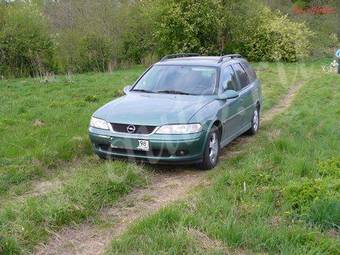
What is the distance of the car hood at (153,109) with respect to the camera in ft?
21.7

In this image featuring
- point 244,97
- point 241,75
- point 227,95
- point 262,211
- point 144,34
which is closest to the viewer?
point 262,211

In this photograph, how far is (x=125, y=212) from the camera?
5.34 meters

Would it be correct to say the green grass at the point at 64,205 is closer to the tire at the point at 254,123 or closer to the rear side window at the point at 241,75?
the rear side window at the point at 241,75

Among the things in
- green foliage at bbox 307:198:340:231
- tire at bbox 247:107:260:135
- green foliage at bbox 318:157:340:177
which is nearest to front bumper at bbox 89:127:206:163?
green foliage at bbox 318:157:340:177

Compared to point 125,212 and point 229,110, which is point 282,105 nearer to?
point 229,110

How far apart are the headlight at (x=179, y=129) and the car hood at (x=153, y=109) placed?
0.07 metres

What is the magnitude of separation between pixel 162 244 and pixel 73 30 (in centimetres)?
2229

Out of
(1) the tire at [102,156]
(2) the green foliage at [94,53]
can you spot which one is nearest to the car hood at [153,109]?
(1) the tire at [102,156]

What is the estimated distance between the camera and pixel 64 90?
14.1 m

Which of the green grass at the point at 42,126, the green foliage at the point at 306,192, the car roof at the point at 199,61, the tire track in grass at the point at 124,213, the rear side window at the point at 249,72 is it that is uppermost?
the car roof at the point at 199,61

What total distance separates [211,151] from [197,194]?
60.2 inches

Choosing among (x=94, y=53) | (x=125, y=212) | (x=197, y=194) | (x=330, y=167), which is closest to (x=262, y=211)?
(x=197, y=194)

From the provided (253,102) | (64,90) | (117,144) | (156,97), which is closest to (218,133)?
(156,97)

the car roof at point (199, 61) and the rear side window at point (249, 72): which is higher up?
the car roof at point (199, 61)
